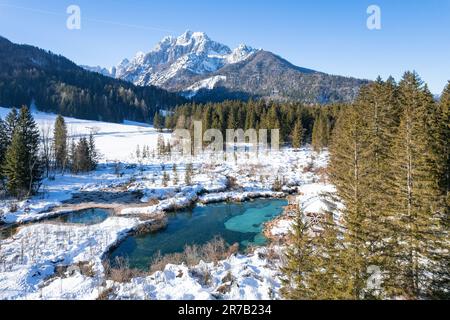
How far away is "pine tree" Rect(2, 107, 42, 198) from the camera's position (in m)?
33.7

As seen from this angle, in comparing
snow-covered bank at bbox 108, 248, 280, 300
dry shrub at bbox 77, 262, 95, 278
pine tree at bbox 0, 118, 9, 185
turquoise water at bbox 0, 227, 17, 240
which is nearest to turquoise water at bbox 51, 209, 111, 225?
turquoise water at bbox 0, 227, 17, 240

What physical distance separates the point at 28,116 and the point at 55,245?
24.9 metres

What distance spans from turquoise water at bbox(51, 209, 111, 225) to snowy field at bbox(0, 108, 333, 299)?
1280 millimetres

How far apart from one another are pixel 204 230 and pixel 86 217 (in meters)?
13.7

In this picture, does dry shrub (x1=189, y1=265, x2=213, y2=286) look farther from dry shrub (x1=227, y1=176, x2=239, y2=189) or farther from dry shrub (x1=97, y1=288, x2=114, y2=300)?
dry shrub (x1=227, y1=176, x2=239, y2=189)

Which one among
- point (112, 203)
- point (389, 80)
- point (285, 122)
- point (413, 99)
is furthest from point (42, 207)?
point (285, 122)

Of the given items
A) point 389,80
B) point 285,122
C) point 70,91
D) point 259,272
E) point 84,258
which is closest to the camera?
point 259,272

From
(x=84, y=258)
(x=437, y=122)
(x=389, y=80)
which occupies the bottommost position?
(x=84, y=258)

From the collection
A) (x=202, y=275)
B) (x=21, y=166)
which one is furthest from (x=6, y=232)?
(x=202, y=275)

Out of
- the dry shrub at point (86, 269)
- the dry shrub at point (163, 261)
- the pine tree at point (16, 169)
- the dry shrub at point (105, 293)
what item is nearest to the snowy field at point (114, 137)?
the pine tree at point (16, 169)

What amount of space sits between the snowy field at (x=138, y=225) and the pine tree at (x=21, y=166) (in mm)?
1966

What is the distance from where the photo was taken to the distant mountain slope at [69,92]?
11688 cm
